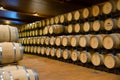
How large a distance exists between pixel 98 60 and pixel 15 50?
2.93m

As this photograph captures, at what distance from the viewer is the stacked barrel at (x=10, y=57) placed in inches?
93.9

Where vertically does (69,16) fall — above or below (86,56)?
above

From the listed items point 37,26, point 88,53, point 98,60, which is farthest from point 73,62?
point 37,26

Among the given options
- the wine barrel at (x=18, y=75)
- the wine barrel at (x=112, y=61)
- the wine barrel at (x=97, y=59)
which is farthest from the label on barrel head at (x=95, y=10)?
the wine barrel at (x=18, y=75)

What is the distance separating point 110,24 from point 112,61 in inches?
50.4

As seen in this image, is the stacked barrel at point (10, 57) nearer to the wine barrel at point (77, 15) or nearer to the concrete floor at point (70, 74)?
the concrete floor at point (70, 74)

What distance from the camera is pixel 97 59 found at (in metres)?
5.77

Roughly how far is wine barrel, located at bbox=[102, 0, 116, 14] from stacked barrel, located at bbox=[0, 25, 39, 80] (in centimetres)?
311

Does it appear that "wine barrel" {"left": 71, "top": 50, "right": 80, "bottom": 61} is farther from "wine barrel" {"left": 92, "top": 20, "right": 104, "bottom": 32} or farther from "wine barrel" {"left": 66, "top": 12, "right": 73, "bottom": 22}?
"wine barrel" {"left": 66, "top": 12, "right": 73, "bottom": 22}

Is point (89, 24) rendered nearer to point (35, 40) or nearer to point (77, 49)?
A: point (77, 49)

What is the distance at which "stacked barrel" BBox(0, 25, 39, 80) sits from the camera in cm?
239

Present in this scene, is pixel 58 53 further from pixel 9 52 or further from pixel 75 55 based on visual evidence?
pixel 9 52

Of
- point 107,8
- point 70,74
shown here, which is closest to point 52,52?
point 70,74

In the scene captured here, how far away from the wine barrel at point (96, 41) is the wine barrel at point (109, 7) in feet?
2.73
